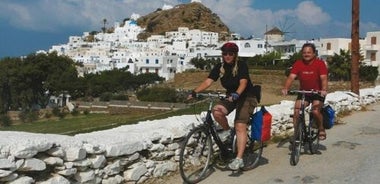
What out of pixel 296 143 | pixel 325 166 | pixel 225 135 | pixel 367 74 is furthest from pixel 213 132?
pixel 367 74

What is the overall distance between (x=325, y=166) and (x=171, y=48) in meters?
127

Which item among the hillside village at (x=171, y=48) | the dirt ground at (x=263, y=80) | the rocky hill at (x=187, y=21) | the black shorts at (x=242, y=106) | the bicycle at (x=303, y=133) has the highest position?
the rocky hill at (x=187, y=21)

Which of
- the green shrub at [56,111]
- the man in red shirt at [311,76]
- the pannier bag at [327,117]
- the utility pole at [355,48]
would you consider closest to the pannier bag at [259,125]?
the man in red shirt at [311,76]

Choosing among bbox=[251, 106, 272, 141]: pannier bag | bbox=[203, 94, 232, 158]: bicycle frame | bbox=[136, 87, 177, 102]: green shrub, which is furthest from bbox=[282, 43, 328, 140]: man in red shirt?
bbox=[136, 87, 177, 102]: green shrub

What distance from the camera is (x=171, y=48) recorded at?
13312cm

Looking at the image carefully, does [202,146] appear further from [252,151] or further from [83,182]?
[83,182]

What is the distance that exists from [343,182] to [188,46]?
422ft

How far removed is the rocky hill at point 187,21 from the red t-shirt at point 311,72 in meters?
171

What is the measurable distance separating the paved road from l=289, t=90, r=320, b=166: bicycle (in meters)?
0.15

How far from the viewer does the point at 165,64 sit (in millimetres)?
104000

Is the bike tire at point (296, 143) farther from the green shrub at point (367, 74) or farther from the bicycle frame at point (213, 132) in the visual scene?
the green shrub at point (367, 74)

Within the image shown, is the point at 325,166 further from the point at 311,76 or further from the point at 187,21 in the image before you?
the point at 187,21

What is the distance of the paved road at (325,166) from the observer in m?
6.45

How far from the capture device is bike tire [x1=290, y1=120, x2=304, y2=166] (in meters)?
7.34
